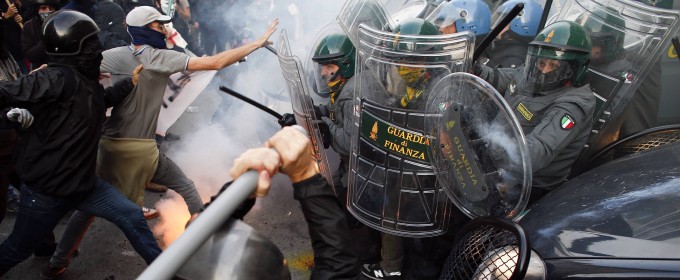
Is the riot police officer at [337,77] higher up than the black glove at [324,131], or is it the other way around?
the riot police officer at [337,77]

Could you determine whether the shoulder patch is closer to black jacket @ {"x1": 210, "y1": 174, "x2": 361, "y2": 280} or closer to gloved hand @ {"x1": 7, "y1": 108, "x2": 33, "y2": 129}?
black jacket @ {"x1": 210, "y1": 174, "x2": 361, "y2": 280}

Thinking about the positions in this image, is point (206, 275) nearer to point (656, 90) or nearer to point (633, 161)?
point (633, 161)

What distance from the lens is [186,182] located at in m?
4.02

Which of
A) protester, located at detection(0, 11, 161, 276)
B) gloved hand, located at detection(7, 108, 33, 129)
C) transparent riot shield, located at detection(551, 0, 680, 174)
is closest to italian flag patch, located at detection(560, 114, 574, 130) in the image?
transparent riot shield, located at detection(551, 0, 680, 174)

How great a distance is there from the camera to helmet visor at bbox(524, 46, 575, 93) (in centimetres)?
305

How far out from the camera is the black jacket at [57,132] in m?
2.93

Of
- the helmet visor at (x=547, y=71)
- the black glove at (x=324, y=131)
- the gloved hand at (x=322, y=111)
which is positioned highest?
the helmet visor at (x=547, y=71)

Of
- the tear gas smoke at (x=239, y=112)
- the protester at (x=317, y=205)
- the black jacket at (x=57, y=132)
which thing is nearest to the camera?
the protester at (x=317, y=205)

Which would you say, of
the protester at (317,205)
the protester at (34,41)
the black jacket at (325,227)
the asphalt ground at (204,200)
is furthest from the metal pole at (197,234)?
the protester at (34,41)

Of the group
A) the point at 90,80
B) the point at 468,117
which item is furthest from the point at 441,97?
the point at 90,80

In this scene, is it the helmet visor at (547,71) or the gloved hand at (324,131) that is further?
the gloved hand at (324,131)

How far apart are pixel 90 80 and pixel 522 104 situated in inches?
98.0

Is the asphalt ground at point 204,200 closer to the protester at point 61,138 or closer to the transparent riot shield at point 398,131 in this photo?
the protester at point 61,138

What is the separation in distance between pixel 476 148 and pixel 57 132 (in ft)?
7.27
